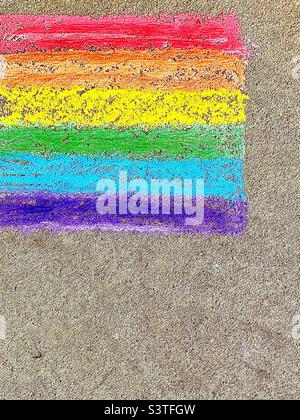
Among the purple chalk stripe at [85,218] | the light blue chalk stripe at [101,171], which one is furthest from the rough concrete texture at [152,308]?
the light blue chalk stripe at [101,171]

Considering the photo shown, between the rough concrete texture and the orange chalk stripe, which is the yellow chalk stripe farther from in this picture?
the rough concrete texture

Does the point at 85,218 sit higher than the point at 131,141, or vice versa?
the point at 131,141

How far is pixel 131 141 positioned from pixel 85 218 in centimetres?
62

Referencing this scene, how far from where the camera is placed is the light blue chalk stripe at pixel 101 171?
8.40 feet

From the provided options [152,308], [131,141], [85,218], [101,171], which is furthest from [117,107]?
[152,308]

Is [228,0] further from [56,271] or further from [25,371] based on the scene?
[25,371]

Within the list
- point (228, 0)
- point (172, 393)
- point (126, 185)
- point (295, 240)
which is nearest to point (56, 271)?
point (126, 185)

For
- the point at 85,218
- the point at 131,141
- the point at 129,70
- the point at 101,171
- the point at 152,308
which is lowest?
the point at 152,308

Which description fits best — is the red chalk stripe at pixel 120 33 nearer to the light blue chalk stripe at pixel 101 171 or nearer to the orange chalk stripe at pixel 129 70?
the orange chalk stripe at pixel 129 70

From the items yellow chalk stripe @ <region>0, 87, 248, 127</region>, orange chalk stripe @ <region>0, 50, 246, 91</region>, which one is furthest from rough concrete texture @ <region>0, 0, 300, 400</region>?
yellow chalk stripe @ <region>0, 87, 248, 127</region>

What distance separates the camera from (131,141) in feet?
8.41

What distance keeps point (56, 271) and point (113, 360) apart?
74 cm

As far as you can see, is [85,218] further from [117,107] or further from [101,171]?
[117,107]

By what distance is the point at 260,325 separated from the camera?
2613 millimetres
